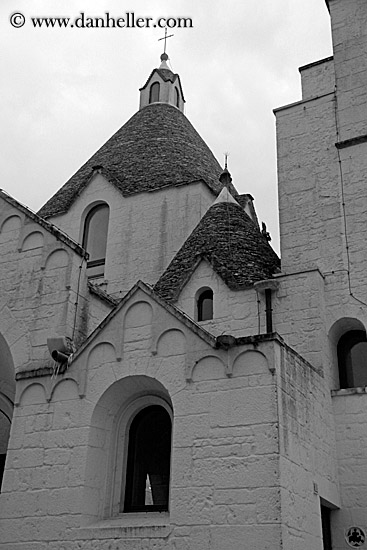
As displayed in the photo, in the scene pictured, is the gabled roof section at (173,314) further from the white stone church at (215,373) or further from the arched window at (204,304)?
the arched window at (204,304)

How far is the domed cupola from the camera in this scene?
27344mm

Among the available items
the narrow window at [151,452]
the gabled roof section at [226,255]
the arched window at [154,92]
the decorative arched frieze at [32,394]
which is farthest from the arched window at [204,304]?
the arched window at [154,92]

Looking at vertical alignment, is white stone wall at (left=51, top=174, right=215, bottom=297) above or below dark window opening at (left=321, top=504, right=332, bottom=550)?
above

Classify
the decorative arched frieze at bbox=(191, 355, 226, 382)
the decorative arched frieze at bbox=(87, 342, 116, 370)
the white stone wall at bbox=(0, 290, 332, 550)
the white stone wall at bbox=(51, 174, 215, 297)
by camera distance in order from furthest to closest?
the white stone wall at bbox=(51, 174, 215, 297)
the decorative arched frieze at bbox=(87, 342, 116, 370)
the decorative arched frieze at bbox=(191, 355, 226, 382)
the white stone wall at bbox=(0, 290, 332, 550)

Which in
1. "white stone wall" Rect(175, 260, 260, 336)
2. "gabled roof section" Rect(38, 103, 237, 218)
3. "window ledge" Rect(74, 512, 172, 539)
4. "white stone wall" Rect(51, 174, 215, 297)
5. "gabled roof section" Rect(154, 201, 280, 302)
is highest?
"gabled roof section" Rect(38, 103, 237, 218)

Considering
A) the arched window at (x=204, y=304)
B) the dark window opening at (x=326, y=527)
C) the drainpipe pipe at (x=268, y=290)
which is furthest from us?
the arched window at (x=204, y=304)

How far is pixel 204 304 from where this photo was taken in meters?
13.7

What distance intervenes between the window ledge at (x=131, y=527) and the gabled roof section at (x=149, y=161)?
1203cm

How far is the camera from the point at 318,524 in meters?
9.54

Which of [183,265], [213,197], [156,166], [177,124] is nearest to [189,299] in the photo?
[183,265]

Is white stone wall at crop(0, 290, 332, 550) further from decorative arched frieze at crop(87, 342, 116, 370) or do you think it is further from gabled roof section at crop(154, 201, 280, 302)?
gabled roof section at crop(154, 201, 280, 302)

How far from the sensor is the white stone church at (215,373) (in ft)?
29.0

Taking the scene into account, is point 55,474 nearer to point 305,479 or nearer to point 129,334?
point 129,334

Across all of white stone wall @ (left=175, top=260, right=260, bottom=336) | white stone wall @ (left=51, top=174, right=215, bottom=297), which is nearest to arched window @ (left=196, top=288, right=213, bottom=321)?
white stone wall @ (left=175, top=260, right=260, bottom=336)
